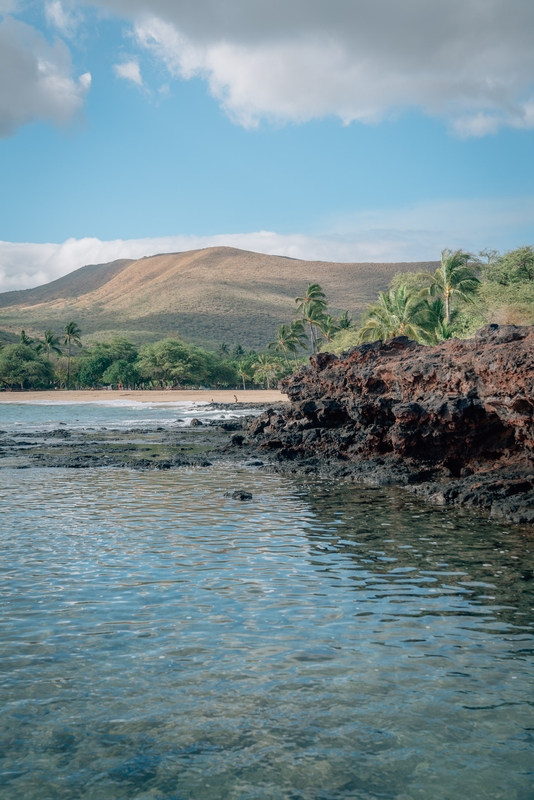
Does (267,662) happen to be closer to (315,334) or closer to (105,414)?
(105,414)

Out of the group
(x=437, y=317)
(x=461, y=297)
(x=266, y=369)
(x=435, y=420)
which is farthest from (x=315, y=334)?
(x=435, y=420)

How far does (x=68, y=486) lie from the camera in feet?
66.7

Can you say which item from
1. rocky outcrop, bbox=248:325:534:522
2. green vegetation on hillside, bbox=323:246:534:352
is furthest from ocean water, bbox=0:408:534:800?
green vegetation on hillside, bbox=323:246:534:352

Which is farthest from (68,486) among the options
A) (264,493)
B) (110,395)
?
(110,395)

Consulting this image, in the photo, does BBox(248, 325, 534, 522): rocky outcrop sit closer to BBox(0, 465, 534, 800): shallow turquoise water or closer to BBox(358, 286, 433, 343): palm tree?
BBox(0, 465, 534, 800): shallow turquoise water

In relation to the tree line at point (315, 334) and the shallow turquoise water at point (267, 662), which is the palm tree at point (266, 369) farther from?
the shallow turquoise water at point (267, 662)

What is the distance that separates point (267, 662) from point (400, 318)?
1965 inches

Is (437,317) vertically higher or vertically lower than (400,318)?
higher

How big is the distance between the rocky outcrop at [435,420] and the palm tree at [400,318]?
28.3 meters

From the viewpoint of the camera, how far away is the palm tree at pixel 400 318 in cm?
5488

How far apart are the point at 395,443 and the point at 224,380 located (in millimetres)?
110783

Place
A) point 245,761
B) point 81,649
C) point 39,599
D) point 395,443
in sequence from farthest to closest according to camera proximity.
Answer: point 395,443 → point 39,599 → point 81,649 → point 245,761

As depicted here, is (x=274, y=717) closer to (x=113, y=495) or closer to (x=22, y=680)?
(x=22, y=680)

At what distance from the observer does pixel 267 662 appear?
7465mm
